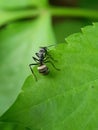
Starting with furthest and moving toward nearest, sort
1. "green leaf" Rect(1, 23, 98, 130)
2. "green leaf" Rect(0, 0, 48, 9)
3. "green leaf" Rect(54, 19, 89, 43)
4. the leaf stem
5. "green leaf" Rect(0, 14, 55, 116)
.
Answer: "green leaf" Rect(54, 19, 89, 43), "green leaf" Rect(0, 0, 48, 9), the leaf stem, "green leaf" Rect(0, 14, 55, 116), "green leaf" Rect(1, 23, 98, 130)

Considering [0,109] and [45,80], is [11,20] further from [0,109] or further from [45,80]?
[45,80]

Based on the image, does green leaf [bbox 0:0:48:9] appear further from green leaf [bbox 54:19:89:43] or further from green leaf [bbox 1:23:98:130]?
green leaf [bbox 1:23:98:130]

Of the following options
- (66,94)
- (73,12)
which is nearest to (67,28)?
(73,12)

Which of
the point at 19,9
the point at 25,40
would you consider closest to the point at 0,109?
the point at 25,40

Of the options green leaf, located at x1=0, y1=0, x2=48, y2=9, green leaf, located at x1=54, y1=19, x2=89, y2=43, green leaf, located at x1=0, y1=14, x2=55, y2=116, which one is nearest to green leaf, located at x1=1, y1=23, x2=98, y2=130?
green leaf, located at x1=0, y1=14, x2=55, y2=116

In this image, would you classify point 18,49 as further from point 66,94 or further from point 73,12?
point 66,94
